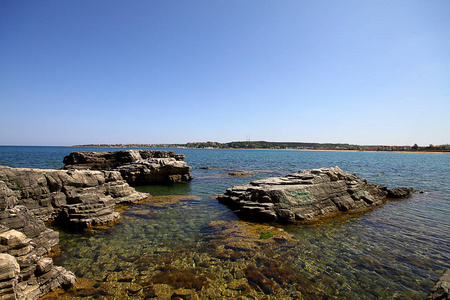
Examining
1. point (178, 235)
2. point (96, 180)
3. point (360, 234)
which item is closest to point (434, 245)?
point (360, 234)

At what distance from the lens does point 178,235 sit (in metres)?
11.1

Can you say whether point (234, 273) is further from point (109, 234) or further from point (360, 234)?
point (360, 234)

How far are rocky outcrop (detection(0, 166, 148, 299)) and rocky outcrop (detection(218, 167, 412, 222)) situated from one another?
8.92 m

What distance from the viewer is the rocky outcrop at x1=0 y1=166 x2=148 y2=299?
6367mm

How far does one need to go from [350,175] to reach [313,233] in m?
11.5

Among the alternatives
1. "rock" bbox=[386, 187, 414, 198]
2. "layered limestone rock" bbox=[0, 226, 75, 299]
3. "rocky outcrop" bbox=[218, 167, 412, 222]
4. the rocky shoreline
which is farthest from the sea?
"rock" bbox=[386, 187, 414, 198]

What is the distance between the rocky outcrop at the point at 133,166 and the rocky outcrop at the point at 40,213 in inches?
310

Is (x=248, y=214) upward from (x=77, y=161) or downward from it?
downward

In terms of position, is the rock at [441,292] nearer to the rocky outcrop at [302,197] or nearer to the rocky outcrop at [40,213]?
the rocky outcrop at [302,197]

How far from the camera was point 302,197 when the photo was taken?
1528 centimetres

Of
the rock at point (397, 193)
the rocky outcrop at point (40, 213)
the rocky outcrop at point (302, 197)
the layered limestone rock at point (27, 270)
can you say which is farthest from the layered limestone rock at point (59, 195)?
the rock at point (397, 193)

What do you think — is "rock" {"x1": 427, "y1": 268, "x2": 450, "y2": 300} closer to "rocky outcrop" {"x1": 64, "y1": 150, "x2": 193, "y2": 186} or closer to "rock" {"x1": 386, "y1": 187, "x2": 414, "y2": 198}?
"rock" {"x1": 386, "y1": 187, "x2": 414, "y2": 198}

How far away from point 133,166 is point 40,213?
14.5 m

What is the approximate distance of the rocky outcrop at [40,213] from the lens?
251 inches
